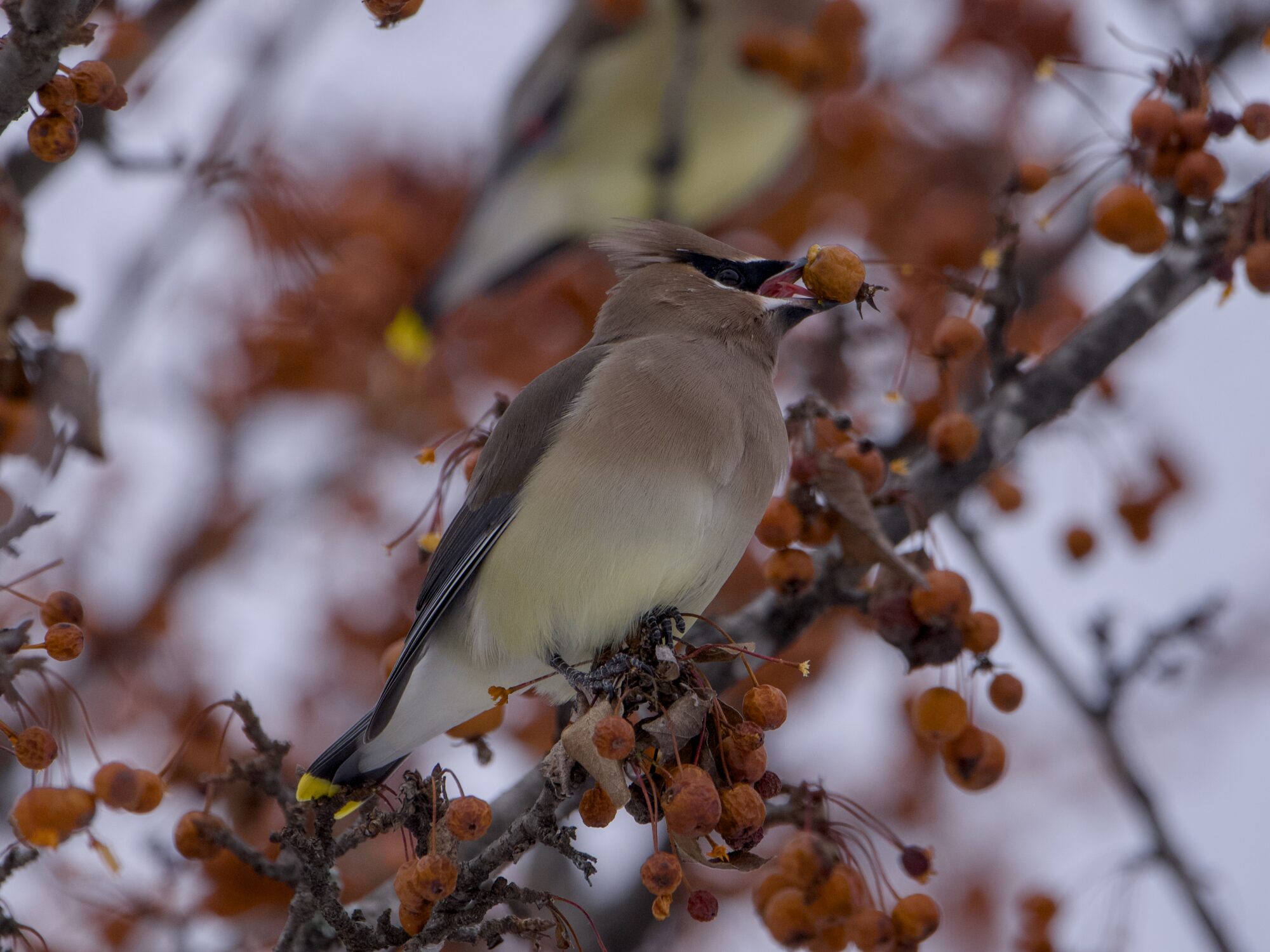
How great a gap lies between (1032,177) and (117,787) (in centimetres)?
232

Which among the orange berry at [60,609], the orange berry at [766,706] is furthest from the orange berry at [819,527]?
the orange berry at [60,609]

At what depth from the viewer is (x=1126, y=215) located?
289 centimetres

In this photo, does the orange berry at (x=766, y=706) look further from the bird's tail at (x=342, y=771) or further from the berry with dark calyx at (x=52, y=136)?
the berry with dark calyx at (x=52, y=136)

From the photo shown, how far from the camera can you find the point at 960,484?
305 cm

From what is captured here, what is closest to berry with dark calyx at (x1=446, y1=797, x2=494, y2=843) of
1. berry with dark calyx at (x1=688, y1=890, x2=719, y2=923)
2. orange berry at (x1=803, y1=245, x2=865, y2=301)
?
berry with dark calyx at (x1=688, y1=890, x2=719, y2=923)

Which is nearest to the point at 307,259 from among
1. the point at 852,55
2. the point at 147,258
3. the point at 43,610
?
the point at 147,258

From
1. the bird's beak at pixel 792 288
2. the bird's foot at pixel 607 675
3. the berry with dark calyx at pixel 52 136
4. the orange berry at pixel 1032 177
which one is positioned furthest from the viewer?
the bird's beak at pixel 792 288

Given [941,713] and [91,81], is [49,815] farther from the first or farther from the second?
[941,713]

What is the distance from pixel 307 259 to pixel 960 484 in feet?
6.16

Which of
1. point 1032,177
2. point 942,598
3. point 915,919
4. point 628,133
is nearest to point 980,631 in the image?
point 942,598

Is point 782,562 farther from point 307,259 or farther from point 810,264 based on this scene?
point 307,259

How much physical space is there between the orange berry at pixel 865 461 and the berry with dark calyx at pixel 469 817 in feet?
3.75

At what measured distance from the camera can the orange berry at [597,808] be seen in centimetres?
236

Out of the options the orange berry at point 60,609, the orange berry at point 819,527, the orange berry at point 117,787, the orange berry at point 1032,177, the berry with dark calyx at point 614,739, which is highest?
the orange berry at point 60,609
